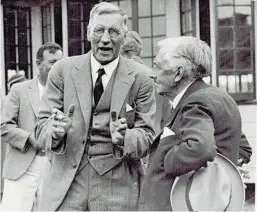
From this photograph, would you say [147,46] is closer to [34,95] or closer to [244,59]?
[244,59]

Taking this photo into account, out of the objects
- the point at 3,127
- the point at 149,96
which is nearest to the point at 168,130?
the point at 149,96

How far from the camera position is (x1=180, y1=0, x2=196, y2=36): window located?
816cm

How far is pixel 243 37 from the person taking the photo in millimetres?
7414

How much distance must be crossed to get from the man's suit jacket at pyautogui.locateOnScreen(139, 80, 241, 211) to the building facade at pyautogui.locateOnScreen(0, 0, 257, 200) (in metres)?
→ 3.81

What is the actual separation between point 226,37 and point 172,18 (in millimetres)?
1375

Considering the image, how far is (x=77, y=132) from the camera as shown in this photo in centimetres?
293

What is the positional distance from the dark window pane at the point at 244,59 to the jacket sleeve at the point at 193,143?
16.9ft

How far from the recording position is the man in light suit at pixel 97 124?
9.57ft

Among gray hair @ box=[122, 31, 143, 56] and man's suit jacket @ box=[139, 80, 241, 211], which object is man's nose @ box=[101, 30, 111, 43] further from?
gray hair @ box=[122, 31, 143, 56]

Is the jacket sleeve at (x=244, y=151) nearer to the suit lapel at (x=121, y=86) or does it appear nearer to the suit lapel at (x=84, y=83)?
the suit lapel at (x=121, y=86)

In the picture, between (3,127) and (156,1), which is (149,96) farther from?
(156,1)

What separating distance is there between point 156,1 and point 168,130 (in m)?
6.79

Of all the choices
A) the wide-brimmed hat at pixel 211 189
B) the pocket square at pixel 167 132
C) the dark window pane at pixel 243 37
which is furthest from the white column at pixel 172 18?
the wide-brimmed hat at pixel 211 189

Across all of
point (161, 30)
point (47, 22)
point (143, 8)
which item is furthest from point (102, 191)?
point (47, 22)
